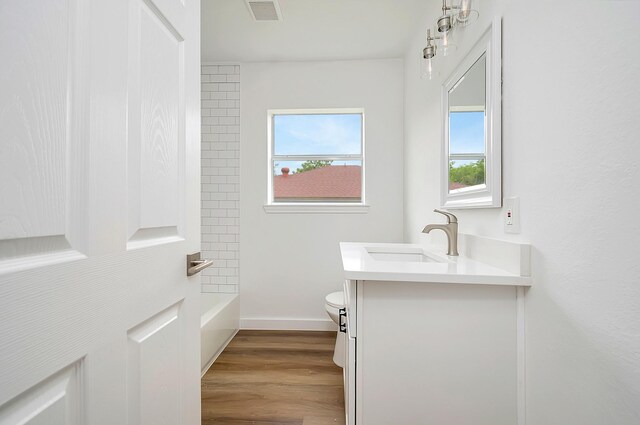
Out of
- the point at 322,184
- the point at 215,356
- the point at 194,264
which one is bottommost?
the point at 215,356

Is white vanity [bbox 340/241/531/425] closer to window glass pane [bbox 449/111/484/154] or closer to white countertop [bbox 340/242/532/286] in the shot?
white countertop [bbox 340/242/532/286]

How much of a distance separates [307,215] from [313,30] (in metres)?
1.52

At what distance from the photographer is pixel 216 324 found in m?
2.21

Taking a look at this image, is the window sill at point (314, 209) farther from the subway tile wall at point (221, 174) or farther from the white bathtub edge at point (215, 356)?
the white bathtub edge at point (215, 356)

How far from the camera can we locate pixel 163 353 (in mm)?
759

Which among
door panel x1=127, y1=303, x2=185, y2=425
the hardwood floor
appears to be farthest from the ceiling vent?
the hardwood floor

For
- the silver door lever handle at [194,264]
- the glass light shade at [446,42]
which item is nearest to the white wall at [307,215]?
the glass light shade at [446,42]

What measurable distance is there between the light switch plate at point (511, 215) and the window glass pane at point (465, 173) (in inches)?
7.4

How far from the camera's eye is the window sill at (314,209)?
272cm

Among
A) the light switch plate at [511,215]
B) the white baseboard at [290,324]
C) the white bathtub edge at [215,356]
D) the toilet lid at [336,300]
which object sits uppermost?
the light switch plate at [511,215]

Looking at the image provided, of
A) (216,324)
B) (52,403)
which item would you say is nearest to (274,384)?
(216,324)

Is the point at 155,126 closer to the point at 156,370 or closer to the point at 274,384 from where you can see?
the point at 156,370

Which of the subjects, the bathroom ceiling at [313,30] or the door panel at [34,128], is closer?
the door panel at [34,128]

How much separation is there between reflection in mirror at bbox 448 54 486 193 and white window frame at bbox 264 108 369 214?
4.02ft
